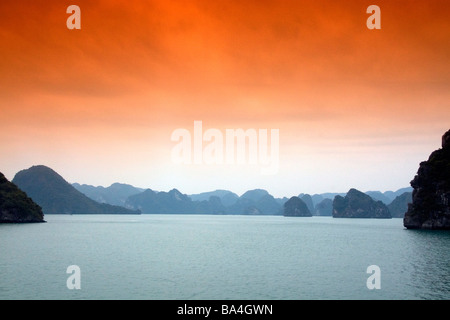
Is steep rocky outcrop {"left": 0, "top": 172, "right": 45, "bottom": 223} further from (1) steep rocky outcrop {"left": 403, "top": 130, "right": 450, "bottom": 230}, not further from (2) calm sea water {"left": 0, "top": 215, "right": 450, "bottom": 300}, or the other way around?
(1) steep rocky outcrop {"left": 403, "top": 130, "right": 450, "bottom": 230}

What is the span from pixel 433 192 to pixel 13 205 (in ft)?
614

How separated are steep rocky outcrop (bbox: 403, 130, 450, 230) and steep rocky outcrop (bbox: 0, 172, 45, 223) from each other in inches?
7146

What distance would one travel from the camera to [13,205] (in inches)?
7008

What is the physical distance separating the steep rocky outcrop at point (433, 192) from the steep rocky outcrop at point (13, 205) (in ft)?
596

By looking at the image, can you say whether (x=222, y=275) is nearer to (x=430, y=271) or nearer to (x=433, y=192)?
(x=430, y=271)

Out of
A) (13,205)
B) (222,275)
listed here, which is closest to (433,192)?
(222,275)

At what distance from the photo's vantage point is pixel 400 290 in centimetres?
3731

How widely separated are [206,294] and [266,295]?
19.6 feet

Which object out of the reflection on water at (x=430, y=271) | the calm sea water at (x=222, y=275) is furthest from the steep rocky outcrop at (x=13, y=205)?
the reflection on water at (x=430, y=271)

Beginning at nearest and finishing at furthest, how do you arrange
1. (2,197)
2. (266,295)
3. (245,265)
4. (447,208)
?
(266,295) < (245,265) < (447,208) < (2,197)

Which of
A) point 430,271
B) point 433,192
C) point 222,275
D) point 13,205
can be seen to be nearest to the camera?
point 222,275

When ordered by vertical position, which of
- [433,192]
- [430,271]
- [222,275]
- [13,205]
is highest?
[433,192]
